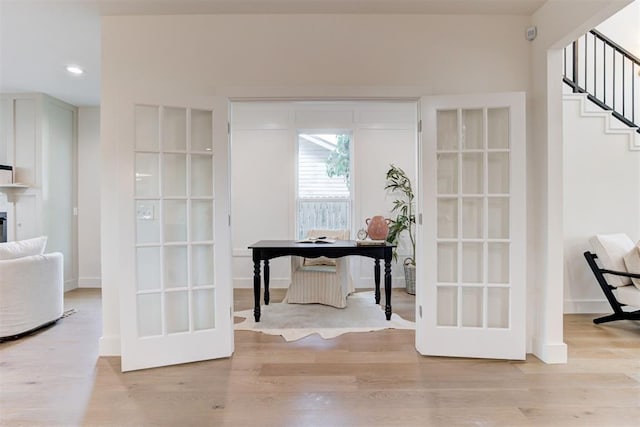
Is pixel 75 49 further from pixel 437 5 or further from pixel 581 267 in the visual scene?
pixel 581 267

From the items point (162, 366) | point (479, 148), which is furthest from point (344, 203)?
point (162, 366)

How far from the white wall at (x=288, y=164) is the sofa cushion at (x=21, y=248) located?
2204 mm

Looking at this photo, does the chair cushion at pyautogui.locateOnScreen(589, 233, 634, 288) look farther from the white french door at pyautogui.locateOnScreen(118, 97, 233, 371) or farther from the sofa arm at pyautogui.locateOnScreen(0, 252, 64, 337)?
the sofa arm at pyautogui.locateOnScreen(0, 252, 64, 337)

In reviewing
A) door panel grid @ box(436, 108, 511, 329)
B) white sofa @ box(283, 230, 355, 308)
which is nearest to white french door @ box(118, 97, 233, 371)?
white sofa @ box(283, 230, 355, 308)

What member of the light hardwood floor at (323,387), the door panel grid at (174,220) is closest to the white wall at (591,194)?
the light hardwood floor at (323,387)

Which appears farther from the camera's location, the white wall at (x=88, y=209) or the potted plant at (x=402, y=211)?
the white wall at (x=88, y=209)

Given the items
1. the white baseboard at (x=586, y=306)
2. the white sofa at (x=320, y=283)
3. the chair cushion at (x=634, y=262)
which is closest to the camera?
the chair cushion at (x=634, y=262)

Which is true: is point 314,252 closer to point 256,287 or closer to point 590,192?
point 256,287

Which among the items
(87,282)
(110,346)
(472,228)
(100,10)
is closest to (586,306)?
(472,228)

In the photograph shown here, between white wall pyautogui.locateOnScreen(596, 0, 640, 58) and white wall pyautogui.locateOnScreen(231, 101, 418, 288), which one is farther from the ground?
white wall pyautogui.locateOnScreen(596, 0, 640, 58)

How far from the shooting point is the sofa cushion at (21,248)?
3.00 metres

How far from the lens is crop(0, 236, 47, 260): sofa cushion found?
3.00 meters

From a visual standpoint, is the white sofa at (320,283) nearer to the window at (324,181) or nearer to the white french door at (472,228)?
the window at (324,181)

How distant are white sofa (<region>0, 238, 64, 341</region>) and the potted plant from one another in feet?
12.6
